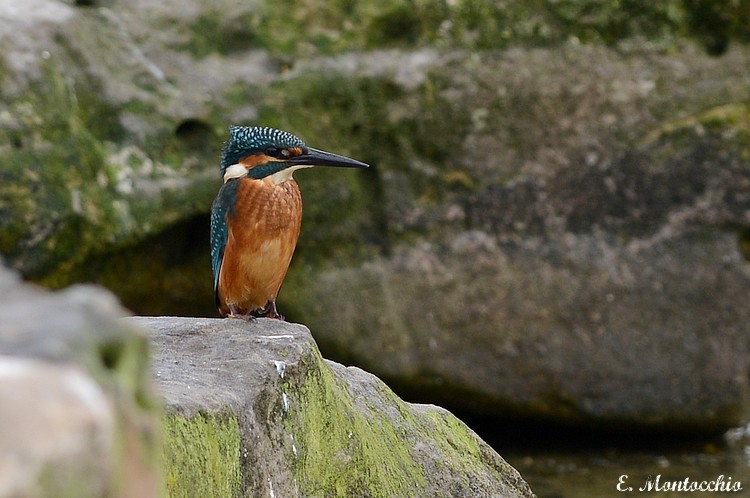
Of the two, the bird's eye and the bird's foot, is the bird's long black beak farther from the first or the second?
the bird's foot

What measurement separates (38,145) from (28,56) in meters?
0.46

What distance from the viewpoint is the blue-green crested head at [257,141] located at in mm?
4109

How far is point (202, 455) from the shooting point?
8.01 ft

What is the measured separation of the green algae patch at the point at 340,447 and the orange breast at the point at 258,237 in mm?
793

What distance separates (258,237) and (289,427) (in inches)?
51.1

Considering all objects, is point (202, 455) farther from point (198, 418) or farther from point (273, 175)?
point (273, 175)

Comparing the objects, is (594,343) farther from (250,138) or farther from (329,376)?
(329,376)

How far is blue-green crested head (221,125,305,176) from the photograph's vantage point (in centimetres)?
411

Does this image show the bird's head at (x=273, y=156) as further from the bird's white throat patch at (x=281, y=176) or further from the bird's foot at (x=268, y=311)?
the bird's foot at (x=268, y=311)

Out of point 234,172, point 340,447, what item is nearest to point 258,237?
point 234,172

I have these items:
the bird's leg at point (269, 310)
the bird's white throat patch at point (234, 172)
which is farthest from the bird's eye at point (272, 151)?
the bird's leg at point (269, 310)

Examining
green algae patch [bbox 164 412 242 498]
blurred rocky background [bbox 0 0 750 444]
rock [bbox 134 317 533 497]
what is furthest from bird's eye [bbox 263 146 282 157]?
blurred rocky background [bbox 0 0 750 444]

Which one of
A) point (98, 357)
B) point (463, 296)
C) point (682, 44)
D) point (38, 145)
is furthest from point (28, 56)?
point (98, 357)

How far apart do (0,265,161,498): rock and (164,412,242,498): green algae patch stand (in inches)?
44.3
